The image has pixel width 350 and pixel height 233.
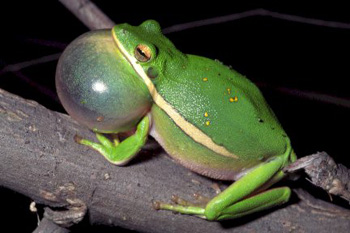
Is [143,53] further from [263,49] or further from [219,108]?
[263,49]

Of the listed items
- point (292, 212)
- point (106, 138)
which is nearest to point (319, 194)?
point (292, 212)

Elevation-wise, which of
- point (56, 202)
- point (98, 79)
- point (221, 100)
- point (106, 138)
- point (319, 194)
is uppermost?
point (98, 79)

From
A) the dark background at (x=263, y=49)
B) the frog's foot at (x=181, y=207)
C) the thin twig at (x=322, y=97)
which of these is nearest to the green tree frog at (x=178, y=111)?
the frog's foot at (x=181, y=207)

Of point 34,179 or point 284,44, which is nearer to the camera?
point 34,179

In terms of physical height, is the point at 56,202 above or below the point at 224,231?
above

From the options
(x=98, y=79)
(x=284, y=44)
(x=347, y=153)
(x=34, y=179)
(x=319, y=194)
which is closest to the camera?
(x=34, y=179)

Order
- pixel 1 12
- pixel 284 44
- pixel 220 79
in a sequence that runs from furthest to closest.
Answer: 1. pixel 284 44
2. pixel 1 12
3. pixel 220 79

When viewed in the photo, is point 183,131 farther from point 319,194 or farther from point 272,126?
point 319,194

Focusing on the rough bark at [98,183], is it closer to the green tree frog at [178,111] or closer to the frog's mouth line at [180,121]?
the green tree frog at [178,111]

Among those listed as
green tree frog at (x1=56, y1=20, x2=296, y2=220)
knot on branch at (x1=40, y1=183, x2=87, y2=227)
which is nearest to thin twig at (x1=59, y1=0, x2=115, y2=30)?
green tree frog at (x1=56, y1=20, x2=296, y2=220)
